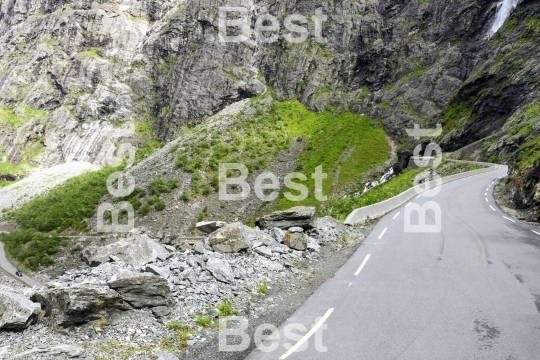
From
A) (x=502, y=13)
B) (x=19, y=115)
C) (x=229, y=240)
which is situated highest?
(x=502, y=13)

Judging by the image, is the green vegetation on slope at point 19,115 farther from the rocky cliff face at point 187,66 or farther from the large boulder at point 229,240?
the large boulder at point 229,240

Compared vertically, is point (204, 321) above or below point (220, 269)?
below

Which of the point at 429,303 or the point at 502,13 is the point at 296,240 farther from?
the point at 502,13

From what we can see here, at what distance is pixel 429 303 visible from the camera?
966 centimetres

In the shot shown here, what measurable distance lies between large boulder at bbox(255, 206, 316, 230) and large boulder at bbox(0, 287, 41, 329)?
10606 mm

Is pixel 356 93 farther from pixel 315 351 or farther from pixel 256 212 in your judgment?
pixel 315 351

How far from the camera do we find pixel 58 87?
429 feet

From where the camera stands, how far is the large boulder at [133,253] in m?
11.6

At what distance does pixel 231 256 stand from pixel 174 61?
396ft

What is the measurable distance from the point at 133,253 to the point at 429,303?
30.8 feet

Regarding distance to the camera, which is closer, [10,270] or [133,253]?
[133,253]

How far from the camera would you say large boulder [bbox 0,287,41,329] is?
7.45 metres

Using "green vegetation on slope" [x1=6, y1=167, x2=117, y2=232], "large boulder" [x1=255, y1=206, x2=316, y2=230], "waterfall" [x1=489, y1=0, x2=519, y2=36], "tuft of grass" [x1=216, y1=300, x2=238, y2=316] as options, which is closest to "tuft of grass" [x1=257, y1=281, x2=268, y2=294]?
"tuft of grass" [x1=216, y1=300, x2=238, y2=316]

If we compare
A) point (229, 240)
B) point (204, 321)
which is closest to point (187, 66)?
point (229, 240)
